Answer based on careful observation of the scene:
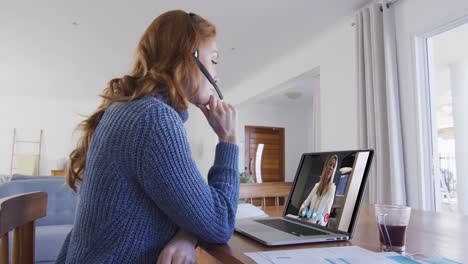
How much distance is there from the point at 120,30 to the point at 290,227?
334cm

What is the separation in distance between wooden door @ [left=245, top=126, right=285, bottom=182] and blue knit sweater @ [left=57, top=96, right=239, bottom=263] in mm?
6645

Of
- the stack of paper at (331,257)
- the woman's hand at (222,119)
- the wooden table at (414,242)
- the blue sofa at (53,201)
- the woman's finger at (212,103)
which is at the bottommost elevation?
the blue sofa at (53,201)

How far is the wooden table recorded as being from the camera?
2.18 feet

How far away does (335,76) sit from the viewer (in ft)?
11.7

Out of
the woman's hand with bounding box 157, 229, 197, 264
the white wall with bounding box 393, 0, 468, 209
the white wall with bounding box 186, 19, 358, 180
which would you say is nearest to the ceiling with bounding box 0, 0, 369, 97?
the white wall with bounding box 186, 19, 358, 180

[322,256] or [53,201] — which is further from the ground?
[322,256]

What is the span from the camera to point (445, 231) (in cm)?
89

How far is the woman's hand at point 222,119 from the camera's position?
837mm

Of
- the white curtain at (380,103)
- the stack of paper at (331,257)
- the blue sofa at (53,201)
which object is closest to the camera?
the stack of paper at (331,257)

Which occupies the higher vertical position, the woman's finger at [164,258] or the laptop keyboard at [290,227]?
the laptop keyboard at [290,227]

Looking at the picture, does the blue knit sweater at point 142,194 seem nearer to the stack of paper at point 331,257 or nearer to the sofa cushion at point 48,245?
the stack of paper at point 331,257

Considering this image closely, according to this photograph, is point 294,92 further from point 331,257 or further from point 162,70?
point 331,257


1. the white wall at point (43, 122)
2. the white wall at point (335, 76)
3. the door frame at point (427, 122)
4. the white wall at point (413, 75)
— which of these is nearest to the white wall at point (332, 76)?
the white wall at point (335, 76)

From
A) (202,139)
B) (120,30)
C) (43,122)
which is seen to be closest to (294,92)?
(202,139)
